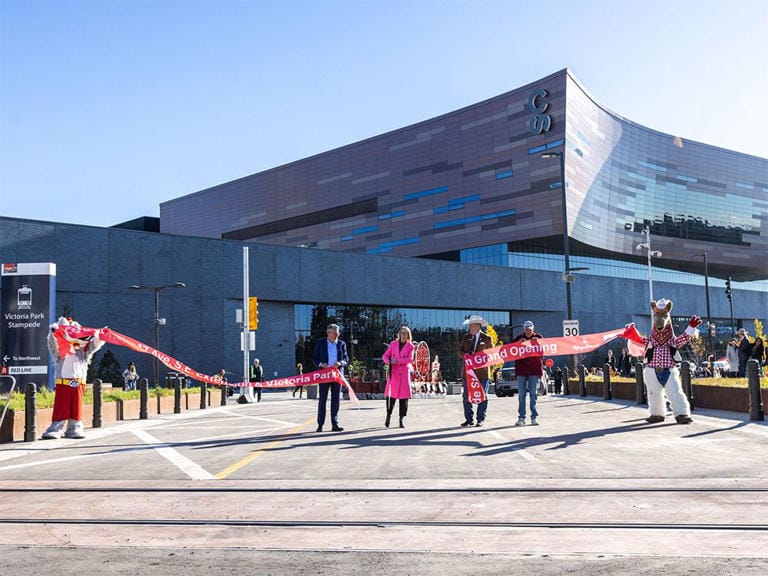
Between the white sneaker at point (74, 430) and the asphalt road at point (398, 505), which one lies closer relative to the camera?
the asphalt road at point (398, 505)

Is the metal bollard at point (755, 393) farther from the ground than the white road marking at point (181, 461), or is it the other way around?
the metal bollard at point (755, 393)

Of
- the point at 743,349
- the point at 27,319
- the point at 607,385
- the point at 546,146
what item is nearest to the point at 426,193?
the point at 546,146

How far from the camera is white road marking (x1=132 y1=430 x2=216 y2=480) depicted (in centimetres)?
812

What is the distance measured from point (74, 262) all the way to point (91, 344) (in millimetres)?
33763

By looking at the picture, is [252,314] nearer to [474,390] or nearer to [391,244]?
[474,390]

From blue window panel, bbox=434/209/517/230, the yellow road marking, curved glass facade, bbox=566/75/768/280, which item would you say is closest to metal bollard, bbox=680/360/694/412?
the yellow road marking

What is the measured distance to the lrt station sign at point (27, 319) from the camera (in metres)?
21.9

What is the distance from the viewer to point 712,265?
93375 mm

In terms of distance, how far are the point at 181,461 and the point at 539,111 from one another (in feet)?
A: 210

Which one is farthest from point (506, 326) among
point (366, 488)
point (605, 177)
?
point (366, 488)

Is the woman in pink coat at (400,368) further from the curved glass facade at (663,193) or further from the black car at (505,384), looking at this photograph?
the curved glass facade at (663,193)

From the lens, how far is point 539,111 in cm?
6850

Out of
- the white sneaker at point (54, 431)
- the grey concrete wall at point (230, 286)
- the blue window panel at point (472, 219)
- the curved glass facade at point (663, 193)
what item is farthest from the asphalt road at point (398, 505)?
the curved glass facade at point (663, 193)

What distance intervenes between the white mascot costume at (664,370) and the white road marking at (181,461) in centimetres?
788
